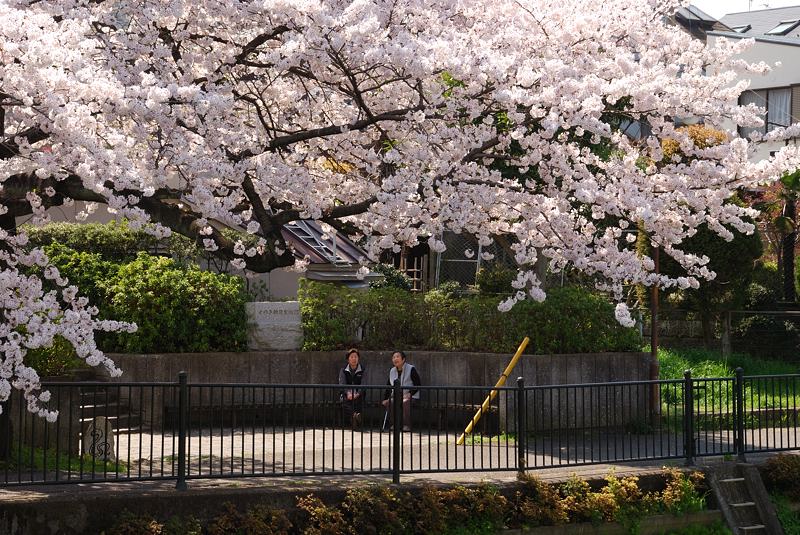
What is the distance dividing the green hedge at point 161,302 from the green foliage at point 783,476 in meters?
7.81

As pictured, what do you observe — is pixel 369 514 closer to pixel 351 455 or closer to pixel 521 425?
pixel 351 455

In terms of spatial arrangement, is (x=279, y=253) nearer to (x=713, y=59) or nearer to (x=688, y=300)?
(x=713, y=59)

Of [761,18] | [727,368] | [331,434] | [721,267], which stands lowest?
[331,434]

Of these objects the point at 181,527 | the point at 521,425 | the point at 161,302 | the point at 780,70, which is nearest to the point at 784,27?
the point at 780,70

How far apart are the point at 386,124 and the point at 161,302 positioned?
198 inches

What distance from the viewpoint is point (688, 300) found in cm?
2564

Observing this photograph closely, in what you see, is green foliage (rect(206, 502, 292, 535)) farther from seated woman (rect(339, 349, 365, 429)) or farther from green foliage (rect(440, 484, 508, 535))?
seated woman (rect(339, 349, 365, 429))

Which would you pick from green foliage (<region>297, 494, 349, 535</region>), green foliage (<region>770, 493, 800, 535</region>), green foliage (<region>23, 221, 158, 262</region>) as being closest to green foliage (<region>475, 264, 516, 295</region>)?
green foliage (<region>23, 221, 158, 262</region>)

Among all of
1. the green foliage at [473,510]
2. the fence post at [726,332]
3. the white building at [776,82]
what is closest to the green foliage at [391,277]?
the fence post at [726,332]

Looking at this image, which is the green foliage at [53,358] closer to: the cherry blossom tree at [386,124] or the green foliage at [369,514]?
the cherry blossom tree at [386,124]

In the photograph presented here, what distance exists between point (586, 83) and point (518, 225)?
2.02 meters

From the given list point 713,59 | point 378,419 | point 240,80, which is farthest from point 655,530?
point 240,80

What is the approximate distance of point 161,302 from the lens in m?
17.3

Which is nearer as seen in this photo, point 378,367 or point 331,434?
point 331,434
